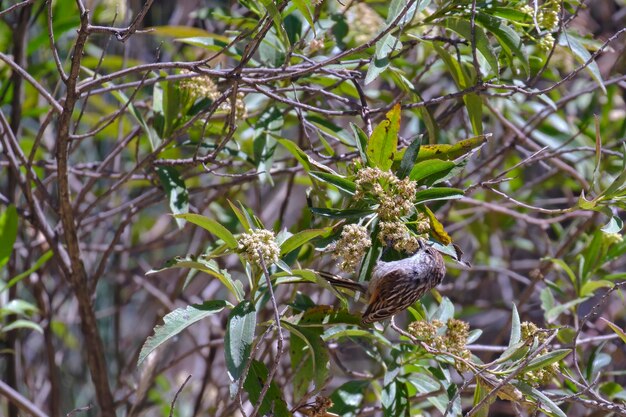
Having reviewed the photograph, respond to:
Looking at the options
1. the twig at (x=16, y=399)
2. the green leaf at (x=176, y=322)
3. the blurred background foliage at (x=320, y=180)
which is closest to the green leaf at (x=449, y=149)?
the blurred background foliage at (x=320, y=180)

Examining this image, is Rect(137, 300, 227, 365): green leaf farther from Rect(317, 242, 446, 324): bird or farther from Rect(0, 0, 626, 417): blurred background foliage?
Rect(317, 242, 446, 324): bird

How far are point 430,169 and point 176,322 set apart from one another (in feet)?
1.57

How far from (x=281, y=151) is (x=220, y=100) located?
1.38m

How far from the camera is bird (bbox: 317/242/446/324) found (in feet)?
4.07

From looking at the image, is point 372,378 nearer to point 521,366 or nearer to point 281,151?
point 521,366

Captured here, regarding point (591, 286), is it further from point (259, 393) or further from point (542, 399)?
point (259, 393)

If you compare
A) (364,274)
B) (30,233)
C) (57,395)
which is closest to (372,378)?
(364,274)

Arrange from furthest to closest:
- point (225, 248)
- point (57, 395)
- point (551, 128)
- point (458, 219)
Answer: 1. point (458, 219)
2. point (551, 128)
3. point (57, 395)
4. point (225, 248)

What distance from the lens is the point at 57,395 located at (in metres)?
2.09

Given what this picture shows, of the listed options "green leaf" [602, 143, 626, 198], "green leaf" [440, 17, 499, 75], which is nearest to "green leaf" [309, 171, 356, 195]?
"green leaf" [440, 17, 499, 75]

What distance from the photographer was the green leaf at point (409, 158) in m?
1.28

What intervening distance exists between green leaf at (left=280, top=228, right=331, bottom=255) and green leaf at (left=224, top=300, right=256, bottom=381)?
0.37ft

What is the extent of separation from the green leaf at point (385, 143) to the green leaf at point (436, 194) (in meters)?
0.07

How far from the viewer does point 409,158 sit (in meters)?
1.28
